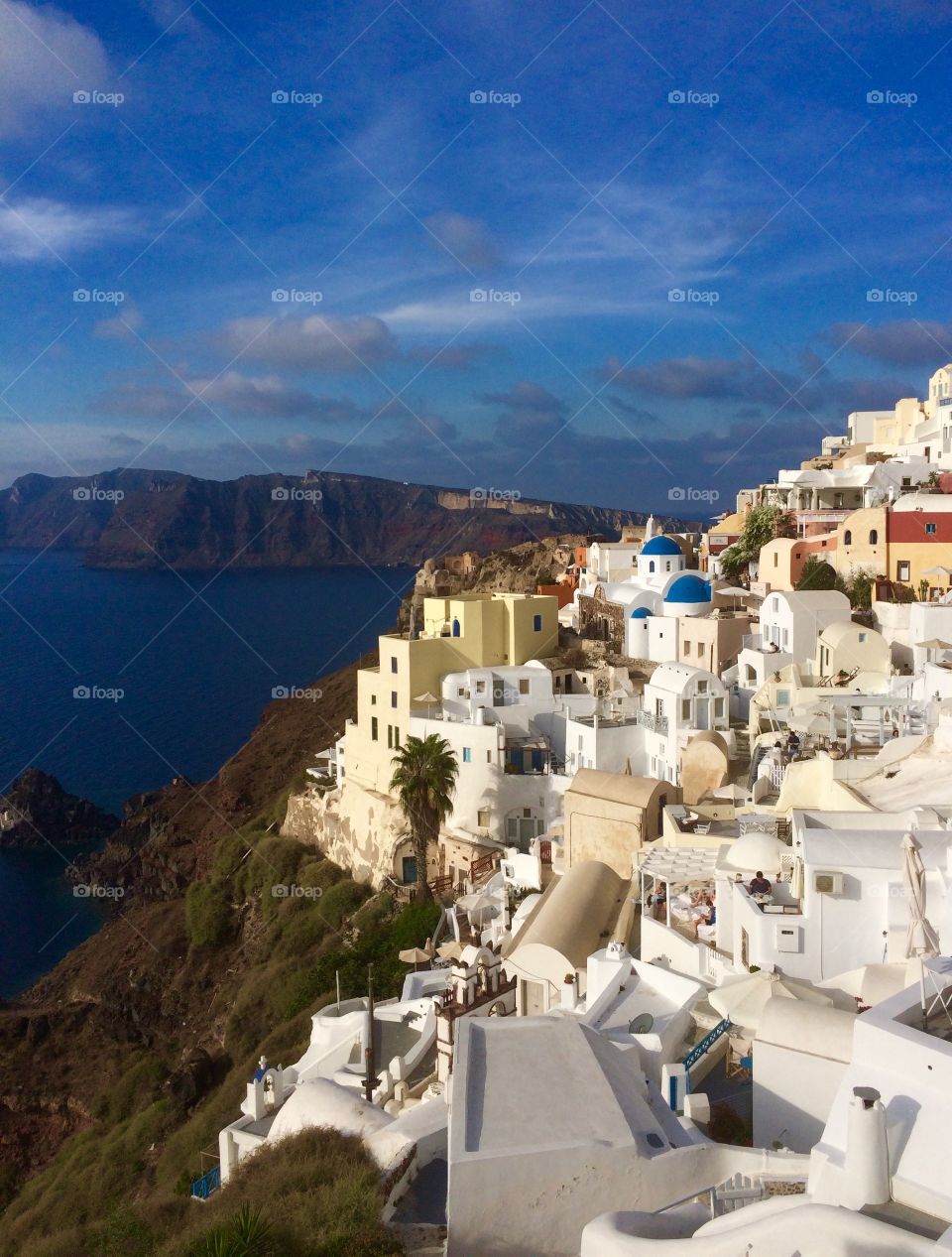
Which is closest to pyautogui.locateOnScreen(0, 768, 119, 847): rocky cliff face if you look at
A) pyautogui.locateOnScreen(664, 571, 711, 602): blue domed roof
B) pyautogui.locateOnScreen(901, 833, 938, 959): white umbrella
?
pyautogui.locateOnScreen(664, 571, 711, 602): blue domed roof

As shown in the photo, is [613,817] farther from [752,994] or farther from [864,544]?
[864,544]

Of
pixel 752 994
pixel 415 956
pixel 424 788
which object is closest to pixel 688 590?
pixel 424 788

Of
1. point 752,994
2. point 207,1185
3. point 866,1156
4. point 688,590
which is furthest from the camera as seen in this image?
point 688,590

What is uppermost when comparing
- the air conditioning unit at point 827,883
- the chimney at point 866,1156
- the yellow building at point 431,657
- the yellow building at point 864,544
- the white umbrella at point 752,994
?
the yellow building at point 864,544

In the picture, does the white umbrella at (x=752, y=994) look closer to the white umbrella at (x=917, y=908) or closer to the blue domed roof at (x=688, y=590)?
the white umbrella at (x=917, y=908)

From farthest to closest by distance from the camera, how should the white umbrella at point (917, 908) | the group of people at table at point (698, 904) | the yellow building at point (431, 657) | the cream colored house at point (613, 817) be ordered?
the yellow building at point (431, 657)
the cream colored house at point (613, 817)
the group of people at table at point (698, 904)
the white umbrella at point (917, 908)

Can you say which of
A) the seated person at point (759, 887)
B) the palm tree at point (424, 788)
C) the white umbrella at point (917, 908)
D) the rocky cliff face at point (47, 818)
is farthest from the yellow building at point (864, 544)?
the rocky cliff face at point (47, 818)

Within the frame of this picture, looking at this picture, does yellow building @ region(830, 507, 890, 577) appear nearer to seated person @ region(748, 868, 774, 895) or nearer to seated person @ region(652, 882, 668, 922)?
seated person @ region(652, 882, 668, 922)
